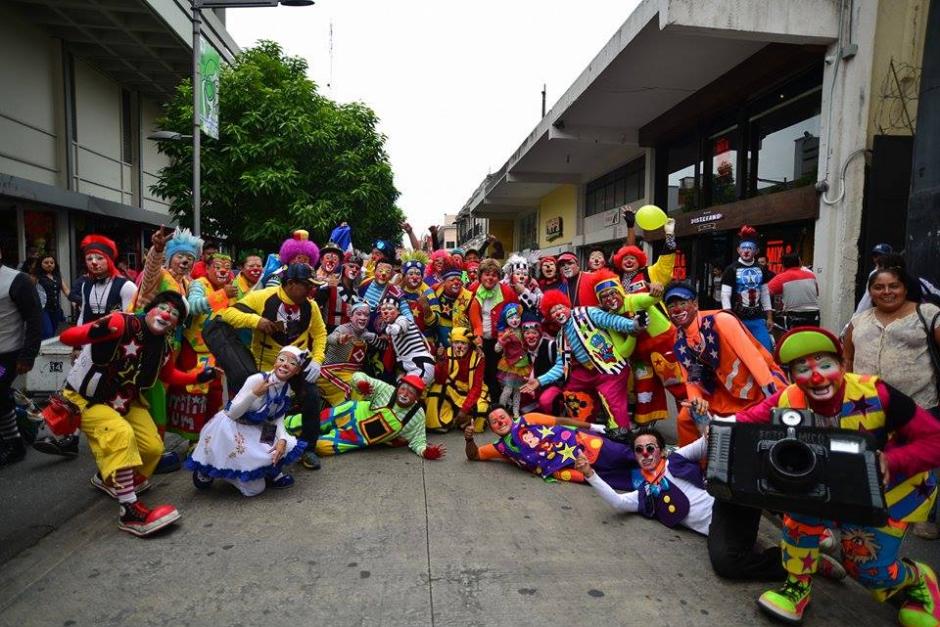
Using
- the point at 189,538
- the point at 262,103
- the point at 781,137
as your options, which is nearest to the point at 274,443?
the point at 189,538

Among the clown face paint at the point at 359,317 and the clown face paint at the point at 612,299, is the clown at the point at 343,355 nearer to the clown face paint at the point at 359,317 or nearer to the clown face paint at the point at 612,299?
the clown face paint at the point at 359,317

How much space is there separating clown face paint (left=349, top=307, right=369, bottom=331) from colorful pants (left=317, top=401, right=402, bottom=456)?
2.68 ft

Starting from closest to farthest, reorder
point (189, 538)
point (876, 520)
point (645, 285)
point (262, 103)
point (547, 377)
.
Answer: point (876, 520), point (189, 538), point (547, 377), point (645, 285), point (262, 103)

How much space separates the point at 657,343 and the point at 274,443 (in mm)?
3243

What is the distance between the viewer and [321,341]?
5.00 meters

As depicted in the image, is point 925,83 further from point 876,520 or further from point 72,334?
point 72,334

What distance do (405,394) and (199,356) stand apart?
1.92 metres

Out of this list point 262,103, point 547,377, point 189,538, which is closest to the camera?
point 189,538

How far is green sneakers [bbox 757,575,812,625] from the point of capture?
2635 millimetres

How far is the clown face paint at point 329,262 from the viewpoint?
21.2 ft

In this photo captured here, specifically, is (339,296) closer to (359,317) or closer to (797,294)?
(359,317)

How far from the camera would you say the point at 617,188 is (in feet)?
61.0

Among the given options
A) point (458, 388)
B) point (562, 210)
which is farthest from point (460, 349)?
point (562, 210)

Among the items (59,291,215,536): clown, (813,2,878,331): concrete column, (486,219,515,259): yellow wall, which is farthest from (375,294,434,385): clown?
(486,219,515,259): yellow wall
